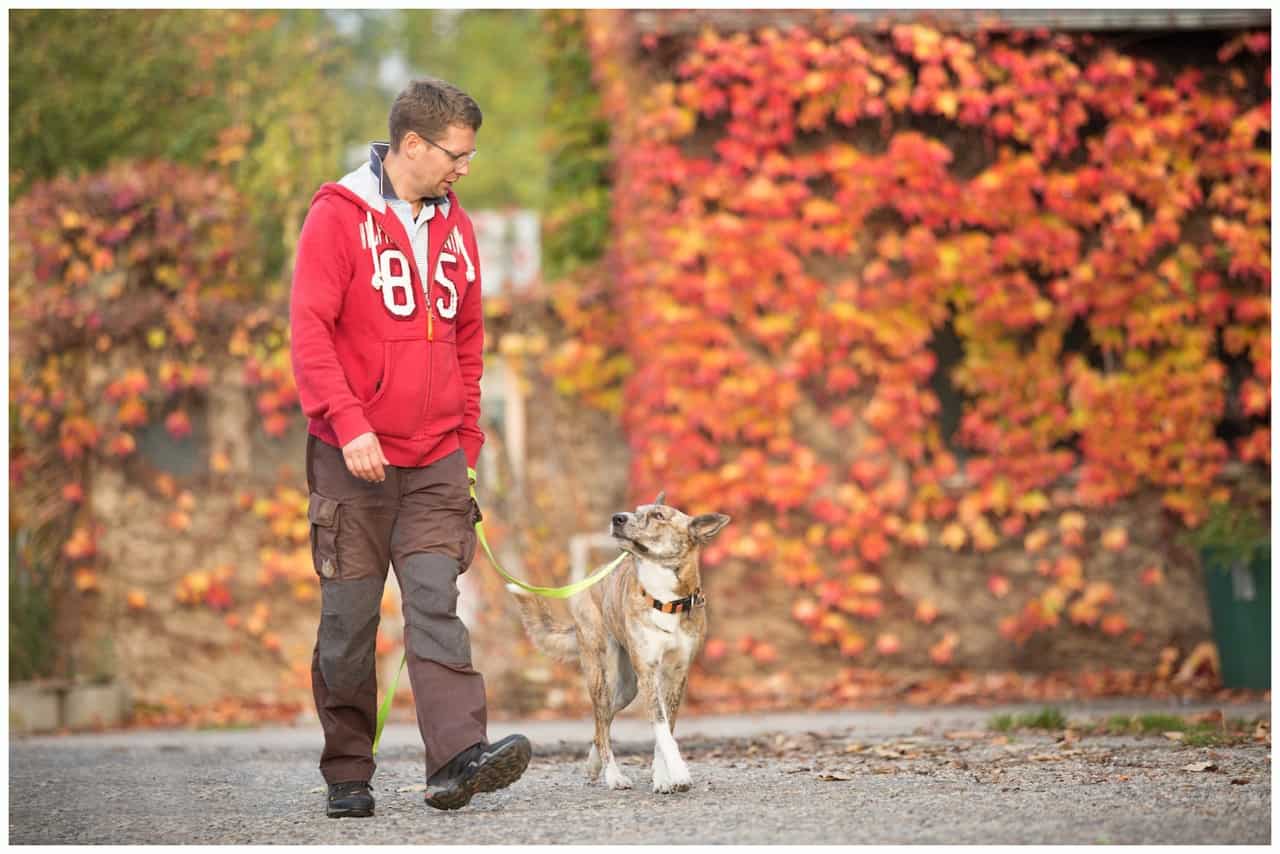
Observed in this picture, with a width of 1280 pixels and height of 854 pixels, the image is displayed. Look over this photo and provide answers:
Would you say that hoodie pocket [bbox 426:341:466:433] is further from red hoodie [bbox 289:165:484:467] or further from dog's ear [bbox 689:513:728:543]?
dog's ear [bbox 689:513:728:543]

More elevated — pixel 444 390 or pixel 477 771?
pixel 444 390

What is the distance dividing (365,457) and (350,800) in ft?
3.45

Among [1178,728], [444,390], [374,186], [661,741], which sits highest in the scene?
[374,186]

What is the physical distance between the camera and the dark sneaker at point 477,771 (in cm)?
446

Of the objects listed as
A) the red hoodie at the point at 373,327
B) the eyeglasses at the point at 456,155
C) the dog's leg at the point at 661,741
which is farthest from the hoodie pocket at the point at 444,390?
the dog's leg at the point at 661,741

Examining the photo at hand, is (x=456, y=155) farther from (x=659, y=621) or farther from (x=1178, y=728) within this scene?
(x=1178, y=728)

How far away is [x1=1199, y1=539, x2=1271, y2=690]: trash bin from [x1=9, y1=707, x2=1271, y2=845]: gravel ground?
2796 millimetres

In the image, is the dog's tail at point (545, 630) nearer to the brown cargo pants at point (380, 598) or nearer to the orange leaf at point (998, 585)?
the brown cargo pants at point (380, 598)

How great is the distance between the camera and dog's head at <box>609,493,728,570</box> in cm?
518

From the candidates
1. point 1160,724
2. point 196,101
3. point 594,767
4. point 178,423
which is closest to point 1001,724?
point 1160,724

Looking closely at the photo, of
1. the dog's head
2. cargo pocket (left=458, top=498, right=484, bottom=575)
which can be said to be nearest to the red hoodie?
cargo pocket (left=458, top=498, right=484, bottom=575)

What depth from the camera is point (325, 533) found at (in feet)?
15.2

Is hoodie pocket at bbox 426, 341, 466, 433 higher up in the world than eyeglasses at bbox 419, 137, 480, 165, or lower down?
lower down

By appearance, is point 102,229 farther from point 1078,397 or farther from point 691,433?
point 1078,397
